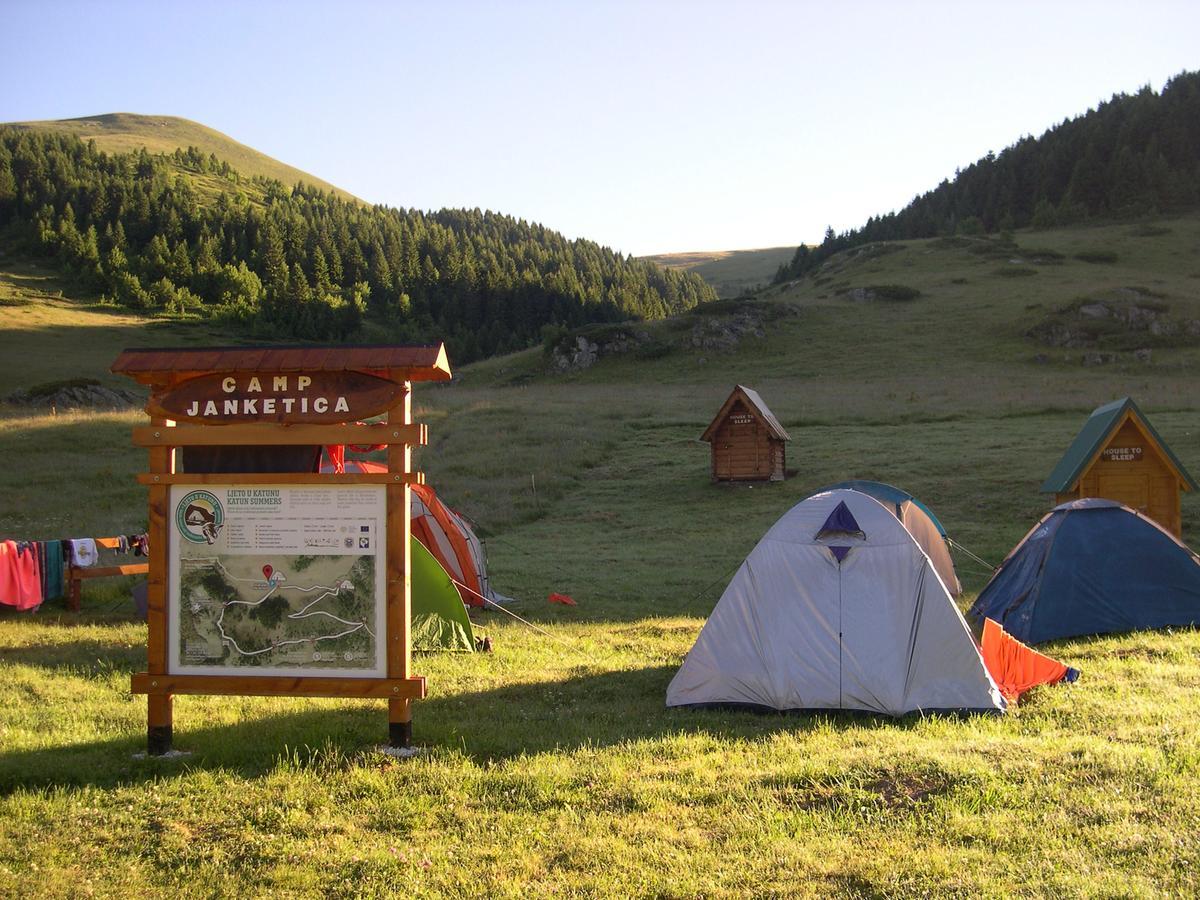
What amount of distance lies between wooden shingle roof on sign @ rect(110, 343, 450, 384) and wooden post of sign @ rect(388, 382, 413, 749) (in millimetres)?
305

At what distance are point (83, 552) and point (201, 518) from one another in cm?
858

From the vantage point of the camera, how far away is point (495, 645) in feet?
43.7

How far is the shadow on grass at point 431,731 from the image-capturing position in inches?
306

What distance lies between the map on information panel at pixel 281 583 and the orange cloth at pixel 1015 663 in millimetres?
6203

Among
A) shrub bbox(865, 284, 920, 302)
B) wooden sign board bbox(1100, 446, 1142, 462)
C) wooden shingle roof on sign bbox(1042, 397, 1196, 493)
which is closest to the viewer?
wooden shingle roof on sign bbox(1042, 397, 1196, 493)

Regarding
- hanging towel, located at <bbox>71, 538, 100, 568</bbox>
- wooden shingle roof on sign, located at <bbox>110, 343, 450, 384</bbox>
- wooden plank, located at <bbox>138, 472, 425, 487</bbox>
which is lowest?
hanging towel, located at <bbox>71, 538, 100, 568</bbox>

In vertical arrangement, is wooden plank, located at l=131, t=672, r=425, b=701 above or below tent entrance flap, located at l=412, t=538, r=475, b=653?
above

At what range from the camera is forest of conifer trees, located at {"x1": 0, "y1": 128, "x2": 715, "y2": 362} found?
12000 cm

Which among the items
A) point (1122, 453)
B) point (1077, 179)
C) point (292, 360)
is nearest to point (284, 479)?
point (292, 360)

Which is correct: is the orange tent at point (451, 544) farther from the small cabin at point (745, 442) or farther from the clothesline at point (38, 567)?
the small cabin at point (745, 442)

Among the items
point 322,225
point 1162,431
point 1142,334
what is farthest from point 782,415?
point 322,225

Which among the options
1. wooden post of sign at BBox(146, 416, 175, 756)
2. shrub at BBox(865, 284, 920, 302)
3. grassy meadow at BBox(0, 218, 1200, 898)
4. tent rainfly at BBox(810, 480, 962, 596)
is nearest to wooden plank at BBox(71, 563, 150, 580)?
grassy meadow at BBox(0, 218, 1200, 898)

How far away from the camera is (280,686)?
26.5ft

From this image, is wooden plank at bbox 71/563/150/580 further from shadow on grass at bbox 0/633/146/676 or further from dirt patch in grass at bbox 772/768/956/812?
dirt patch in grass at bbox 772/768/956/812
